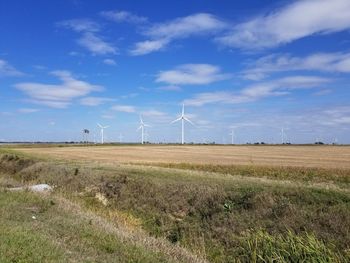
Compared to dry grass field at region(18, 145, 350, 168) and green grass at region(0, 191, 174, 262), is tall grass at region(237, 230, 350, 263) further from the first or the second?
dry grass field at region(18, 145, 350, 168)

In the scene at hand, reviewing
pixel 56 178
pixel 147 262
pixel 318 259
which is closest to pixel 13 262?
pixel 147 262

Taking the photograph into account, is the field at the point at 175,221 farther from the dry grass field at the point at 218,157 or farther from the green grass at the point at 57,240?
the dry grass field at the point at 218,157

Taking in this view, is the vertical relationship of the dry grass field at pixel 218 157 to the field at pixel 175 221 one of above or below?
above

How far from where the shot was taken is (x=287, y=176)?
4222 cm

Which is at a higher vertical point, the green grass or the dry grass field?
the dry grass field

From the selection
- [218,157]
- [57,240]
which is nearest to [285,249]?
[57,240]

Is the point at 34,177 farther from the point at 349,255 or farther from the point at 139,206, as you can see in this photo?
the point at 349,255

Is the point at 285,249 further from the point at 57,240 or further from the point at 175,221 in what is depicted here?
the point at 175,221

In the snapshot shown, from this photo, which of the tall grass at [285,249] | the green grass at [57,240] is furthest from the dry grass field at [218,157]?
the green grass at [57,240]

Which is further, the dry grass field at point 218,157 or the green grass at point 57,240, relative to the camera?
the dry grass field at point 218,157

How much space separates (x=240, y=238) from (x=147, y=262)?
831cm

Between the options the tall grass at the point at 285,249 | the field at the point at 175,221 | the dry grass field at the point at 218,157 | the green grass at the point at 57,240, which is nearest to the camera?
the green grass at the point at 57,240

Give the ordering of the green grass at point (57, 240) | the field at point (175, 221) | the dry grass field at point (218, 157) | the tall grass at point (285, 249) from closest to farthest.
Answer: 1. the green grass at point (57, 240)
2. the field at point (175, 221)
3. the tall grass at point (285, 249)
4. the dry grass field at point (218, 157)

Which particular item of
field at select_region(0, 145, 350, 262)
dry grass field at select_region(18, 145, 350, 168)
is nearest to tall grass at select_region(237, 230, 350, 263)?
field at select_region(0, 145, 350, 262)
